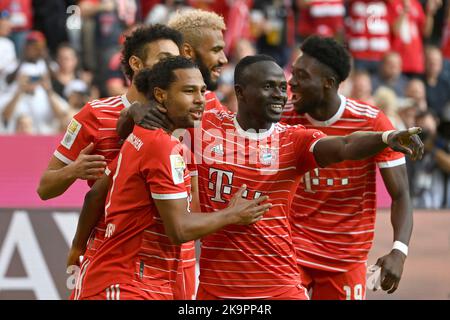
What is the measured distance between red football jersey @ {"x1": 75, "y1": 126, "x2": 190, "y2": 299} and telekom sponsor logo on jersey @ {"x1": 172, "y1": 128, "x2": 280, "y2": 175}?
0.48 meters

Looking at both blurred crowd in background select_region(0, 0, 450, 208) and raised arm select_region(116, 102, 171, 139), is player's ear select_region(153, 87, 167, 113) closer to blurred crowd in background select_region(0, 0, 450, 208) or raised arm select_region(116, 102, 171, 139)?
raised arm select_region(116, 102, 171, 139)

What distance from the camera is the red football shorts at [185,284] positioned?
6050 mm

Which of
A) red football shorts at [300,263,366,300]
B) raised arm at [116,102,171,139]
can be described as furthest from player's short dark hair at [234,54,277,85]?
red football shorts at [300,263,366,300]

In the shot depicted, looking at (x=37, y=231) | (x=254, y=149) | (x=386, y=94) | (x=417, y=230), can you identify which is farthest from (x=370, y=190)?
(x=386, y=94)

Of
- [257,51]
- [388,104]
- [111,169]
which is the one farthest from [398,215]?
[257,51]

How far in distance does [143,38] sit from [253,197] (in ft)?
4.04

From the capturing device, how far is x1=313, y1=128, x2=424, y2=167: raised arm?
5418 mm

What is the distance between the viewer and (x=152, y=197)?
5422mm

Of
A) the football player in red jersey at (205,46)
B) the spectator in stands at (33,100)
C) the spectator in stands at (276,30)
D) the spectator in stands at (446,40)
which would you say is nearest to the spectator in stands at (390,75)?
the spectator in stands at (446,40)

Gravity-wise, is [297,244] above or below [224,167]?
below

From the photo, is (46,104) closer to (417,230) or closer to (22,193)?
(22,193)

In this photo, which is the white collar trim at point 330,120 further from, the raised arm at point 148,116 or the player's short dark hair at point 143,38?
the raised arm at point 148,116

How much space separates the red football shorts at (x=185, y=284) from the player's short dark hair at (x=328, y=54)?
180 cm

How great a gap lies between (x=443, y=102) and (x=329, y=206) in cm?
655
